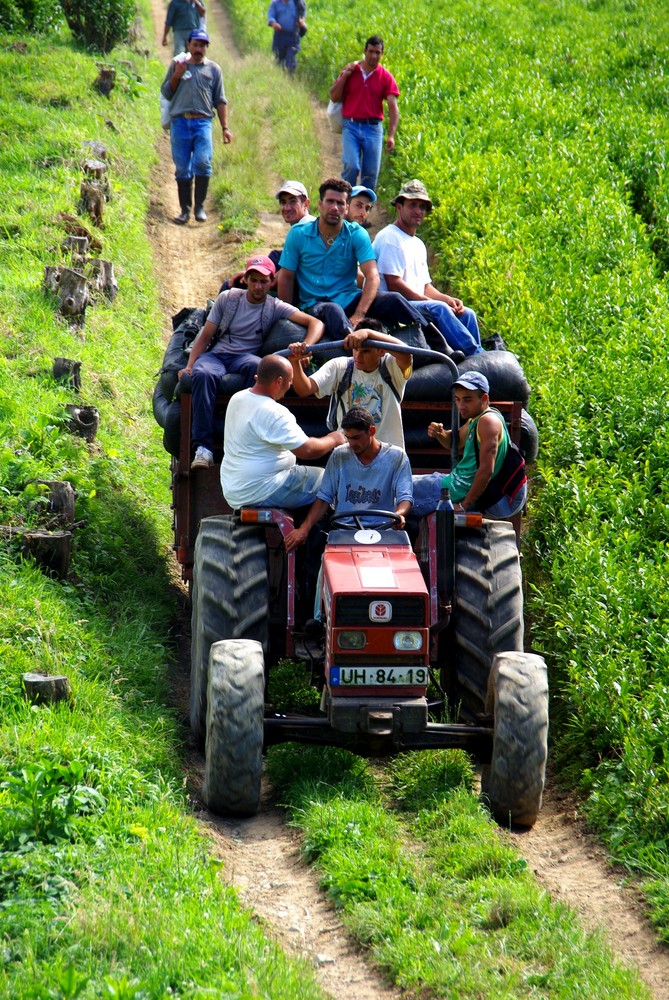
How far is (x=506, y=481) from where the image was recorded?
742cm

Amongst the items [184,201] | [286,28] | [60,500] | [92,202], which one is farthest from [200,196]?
[60,500]

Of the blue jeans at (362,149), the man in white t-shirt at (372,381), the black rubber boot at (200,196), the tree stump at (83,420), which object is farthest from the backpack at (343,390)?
the black rubber boot at (200,196)

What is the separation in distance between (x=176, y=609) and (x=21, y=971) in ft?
15.3

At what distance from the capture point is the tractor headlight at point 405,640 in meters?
6.33

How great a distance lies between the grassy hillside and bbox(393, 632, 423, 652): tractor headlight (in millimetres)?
1438

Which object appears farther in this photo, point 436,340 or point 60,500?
Result: point 436,340

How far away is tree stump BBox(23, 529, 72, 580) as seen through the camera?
7941 mm

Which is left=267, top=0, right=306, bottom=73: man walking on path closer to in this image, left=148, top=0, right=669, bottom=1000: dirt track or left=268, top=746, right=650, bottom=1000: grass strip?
left=148, top=0, right=669, bottom=1000: dirt track

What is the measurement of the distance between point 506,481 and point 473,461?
24cm

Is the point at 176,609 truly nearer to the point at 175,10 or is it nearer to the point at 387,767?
the point at 387,767

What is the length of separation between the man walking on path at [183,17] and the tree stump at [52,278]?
31.5 feet

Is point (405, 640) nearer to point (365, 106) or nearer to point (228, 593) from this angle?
point (228, 593)

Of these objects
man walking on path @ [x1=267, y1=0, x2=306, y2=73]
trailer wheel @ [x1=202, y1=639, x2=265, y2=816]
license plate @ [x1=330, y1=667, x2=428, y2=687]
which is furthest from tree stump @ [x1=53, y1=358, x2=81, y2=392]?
man walking on path @ [x1=267, y1=0, x2=306, y2=73]

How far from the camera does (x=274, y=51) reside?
24.2 meters
